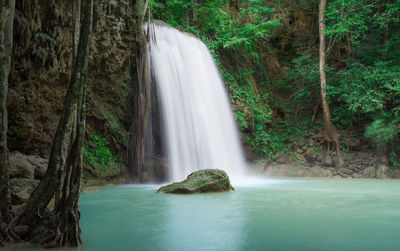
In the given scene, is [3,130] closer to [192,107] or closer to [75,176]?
[75,176]

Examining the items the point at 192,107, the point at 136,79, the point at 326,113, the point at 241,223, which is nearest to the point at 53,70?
the point at 136,79

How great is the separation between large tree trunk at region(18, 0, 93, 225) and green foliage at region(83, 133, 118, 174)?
578 centimetres

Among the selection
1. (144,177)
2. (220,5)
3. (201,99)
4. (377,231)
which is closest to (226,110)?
(201,99)

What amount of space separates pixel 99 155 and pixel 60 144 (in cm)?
620

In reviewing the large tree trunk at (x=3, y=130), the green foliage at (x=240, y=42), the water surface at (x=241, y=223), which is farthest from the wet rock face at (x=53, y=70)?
the green foliage at (x=240, y=42)

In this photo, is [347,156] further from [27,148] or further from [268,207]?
[27,148]

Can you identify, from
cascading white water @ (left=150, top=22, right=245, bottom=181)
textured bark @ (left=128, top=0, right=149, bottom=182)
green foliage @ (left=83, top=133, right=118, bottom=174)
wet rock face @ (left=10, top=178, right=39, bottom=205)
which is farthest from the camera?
cascading white water @ (left=150, top=22, right=245, bottom=181)

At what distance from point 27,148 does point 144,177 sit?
3.88 meters

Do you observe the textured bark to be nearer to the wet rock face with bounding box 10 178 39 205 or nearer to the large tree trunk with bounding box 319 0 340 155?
the wet rock face with bounding box 10 178 39 205

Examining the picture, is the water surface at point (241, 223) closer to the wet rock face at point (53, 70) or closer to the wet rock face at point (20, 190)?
the wet rock face at point (20, 190)

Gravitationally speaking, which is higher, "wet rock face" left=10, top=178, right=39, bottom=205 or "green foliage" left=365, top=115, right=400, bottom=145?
"green foliage" left=365, top=115, right=400, bottom=145

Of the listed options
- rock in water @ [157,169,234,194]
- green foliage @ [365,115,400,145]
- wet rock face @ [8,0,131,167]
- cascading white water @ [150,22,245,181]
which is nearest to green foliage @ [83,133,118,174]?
wet rock face @ [8,0,131,167]

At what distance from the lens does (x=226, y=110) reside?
13273 millimetres

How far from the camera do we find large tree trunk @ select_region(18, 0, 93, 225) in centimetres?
Answer: 310
